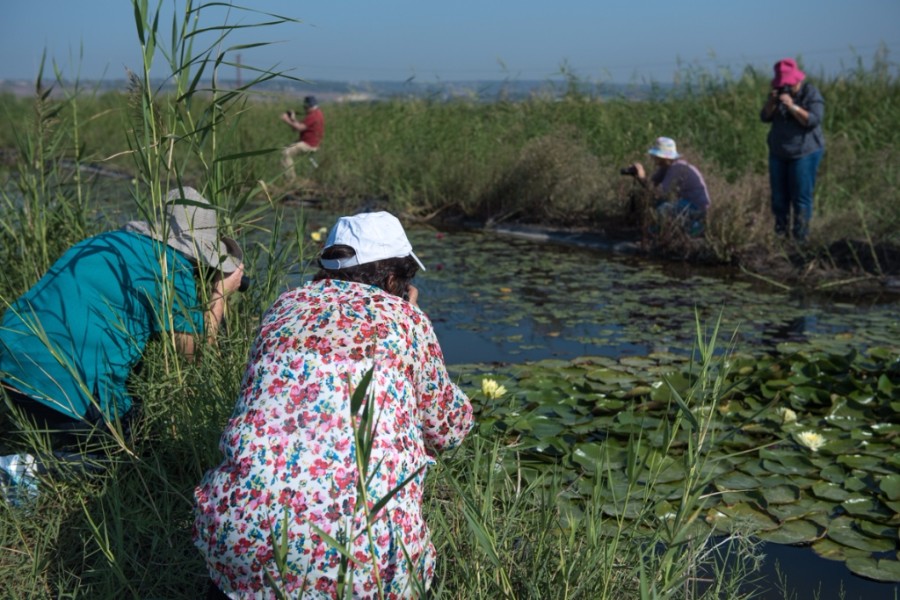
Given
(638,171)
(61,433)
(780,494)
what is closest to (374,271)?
(61,433)

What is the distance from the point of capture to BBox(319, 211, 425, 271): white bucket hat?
2.16 metres

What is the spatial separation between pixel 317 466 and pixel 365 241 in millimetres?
629

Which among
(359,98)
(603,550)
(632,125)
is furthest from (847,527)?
(359,98)

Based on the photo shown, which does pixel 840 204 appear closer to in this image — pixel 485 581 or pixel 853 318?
pixel 853 318

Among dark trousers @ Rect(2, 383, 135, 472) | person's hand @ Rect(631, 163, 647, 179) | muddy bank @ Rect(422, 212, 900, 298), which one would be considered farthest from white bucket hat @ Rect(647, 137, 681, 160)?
dark trousers @ Rect(2, 383, 135, 472)

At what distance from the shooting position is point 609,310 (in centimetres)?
592

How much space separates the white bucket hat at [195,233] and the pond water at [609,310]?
5.66ft

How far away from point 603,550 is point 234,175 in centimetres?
186

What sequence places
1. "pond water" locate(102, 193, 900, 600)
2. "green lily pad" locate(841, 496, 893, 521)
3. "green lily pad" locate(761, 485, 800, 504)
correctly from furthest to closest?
"pond water" locate(102, 193, 900, 600), "green lily pad" locate(761, 485, 800, 504), "green lily pad" locate(841, 496, 893, 521)

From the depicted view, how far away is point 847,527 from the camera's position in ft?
9.85

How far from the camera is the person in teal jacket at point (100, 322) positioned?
9.20ft

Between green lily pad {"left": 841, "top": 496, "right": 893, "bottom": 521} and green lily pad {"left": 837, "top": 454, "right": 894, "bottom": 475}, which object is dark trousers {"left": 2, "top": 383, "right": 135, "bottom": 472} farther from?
green lily pad {"left": 837, "top": 454, "right": 894, "bottom": 475}

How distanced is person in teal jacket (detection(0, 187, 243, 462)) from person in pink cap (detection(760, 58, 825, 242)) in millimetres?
5422

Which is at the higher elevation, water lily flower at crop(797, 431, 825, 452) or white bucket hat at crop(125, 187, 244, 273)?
white bucket hat at crop(125, 187, 244, 273)
